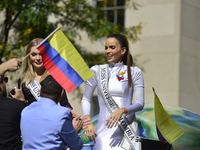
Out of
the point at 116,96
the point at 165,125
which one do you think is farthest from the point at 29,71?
the point at 165,125

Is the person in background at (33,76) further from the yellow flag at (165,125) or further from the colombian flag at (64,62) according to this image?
the yellow flag at (165,125)

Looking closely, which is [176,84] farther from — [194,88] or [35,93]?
[35,93]

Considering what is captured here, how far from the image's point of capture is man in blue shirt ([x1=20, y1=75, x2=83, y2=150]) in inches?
188

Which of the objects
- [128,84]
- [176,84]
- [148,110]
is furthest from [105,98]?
[176,84]

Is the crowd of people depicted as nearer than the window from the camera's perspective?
Yes

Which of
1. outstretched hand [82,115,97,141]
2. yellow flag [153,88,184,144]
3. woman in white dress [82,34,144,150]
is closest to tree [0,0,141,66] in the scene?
woman in white dress [82,34,144,150]

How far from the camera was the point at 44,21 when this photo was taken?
41.9ft

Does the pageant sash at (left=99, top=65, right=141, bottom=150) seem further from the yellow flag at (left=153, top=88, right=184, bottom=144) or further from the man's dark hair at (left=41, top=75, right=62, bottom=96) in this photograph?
the man's dark hair at (left=41, top=75, right=62, bottom=96)

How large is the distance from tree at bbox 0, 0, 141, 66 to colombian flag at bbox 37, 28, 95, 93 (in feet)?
20.6

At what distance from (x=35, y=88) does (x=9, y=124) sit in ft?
3.80

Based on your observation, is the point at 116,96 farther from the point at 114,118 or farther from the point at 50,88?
the point at 50,88

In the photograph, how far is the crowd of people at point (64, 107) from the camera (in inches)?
189

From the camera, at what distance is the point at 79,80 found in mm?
5703

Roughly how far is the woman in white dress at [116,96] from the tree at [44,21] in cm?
616
